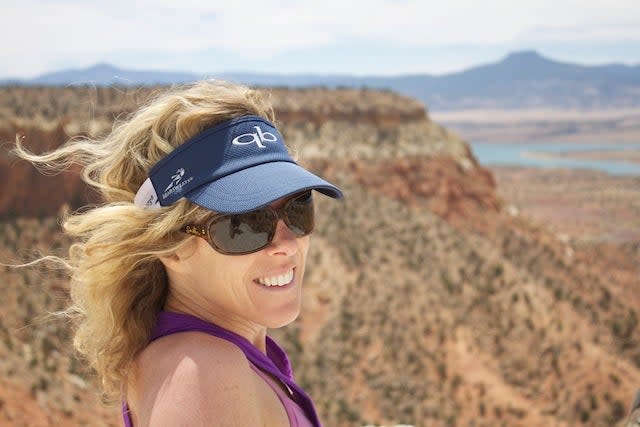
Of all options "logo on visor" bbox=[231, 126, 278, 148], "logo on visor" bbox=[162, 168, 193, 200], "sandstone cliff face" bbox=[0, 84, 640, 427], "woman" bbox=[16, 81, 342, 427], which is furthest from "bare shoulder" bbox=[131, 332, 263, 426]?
"sandstone cliff face" bbox=[0, 84, 640, 427]

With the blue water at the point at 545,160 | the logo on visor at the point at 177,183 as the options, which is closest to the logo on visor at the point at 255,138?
the logo on visor at the point at 177,183

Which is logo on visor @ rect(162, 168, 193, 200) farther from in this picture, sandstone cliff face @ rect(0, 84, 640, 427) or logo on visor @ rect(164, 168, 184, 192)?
sandstone cliff face @ rect(0, 84, 640, 427)

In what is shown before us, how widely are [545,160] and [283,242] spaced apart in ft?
405

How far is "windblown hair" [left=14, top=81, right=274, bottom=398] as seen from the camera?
185 cm

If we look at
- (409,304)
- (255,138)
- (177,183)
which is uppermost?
(255,138)

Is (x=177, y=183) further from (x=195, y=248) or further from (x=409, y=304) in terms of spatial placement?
(x=409, y=304)

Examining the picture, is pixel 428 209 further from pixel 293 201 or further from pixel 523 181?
pixel 523 181

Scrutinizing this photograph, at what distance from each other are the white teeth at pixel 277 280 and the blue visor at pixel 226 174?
28cm

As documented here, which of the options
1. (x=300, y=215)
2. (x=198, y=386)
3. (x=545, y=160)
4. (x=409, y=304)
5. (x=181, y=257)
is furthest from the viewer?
(x=545, y=160)

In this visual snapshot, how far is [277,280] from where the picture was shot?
78.1 inches

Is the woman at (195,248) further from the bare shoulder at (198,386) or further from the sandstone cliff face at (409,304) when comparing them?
the sandstone cliff face at (409,304)

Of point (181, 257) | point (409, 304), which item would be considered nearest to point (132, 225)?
point (181, 257)

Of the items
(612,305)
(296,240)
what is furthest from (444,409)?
(296,240)

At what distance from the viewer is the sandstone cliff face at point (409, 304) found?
13.8m
